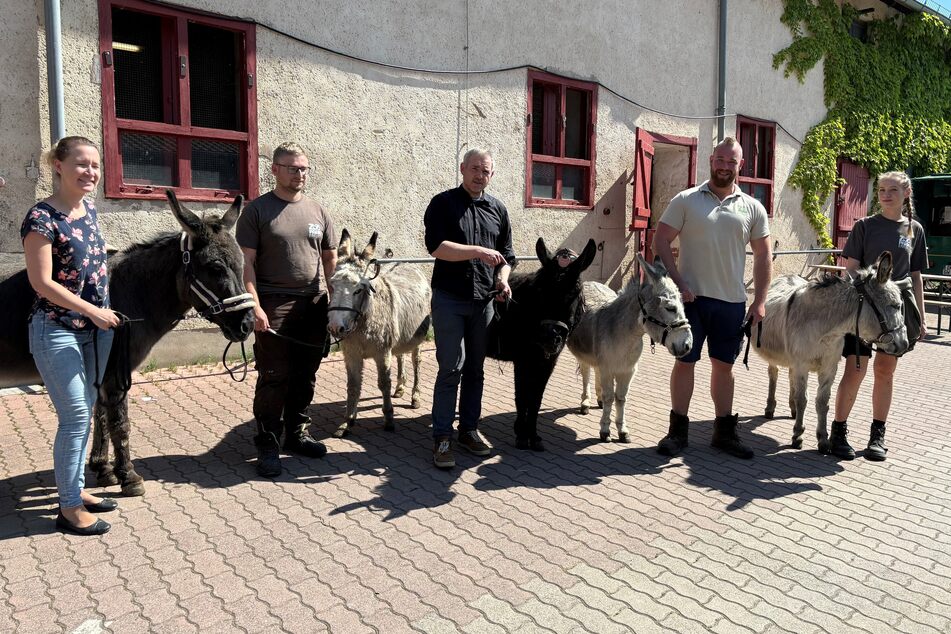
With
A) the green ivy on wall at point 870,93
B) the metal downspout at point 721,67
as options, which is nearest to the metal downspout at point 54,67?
the metal downspout at point 721,67

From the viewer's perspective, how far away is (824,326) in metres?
5.23

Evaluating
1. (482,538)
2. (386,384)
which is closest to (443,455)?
(482,538)

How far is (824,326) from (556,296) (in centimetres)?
217

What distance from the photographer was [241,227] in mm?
4363

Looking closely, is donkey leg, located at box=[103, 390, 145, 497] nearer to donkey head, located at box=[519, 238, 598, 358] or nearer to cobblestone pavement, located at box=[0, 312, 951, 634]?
cobblestone pavement, located at box=[0, 312, 951, 634]

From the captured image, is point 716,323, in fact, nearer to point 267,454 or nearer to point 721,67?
point 267,454

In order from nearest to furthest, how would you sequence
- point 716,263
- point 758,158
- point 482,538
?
point 482,538 < point 716,263 < point 758,158

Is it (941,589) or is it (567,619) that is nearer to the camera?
(567,619)

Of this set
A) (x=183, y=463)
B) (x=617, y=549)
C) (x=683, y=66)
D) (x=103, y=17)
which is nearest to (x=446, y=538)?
(x=617, y=549)

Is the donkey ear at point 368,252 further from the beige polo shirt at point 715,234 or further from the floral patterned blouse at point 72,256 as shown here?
the beige polo shirt at point 715,234

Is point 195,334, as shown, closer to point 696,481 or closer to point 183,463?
point 183,463

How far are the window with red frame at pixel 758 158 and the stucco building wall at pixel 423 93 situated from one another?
2.16ft

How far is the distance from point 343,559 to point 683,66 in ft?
37.6

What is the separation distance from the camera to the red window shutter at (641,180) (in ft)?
36.3
